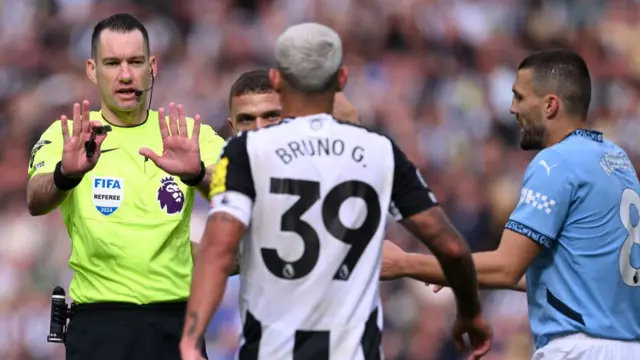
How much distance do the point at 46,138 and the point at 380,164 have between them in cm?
251

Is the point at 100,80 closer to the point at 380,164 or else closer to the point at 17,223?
the point at 380,164

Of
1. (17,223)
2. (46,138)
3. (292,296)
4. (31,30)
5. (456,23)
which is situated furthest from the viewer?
(456,23)

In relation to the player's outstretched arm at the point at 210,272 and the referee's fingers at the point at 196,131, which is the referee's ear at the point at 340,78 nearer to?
the player's outstretched arm at the point at 210,272

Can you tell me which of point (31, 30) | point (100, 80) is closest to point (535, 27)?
point (31, 30)

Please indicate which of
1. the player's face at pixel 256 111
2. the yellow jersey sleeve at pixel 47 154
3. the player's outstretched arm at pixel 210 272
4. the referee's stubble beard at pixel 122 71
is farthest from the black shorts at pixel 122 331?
the player's outstretched arm at pixel 210 272

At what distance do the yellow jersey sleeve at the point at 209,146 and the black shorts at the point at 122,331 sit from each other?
78 centimetres

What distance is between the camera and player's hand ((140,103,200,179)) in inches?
256

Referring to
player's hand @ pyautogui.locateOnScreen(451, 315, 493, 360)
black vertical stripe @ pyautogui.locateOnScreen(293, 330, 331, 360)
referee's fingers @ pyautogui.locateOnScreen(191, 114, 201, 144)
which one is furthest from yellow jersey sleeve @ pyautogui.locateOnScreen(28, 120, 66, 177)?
player's hand @ pyautogui.locateOnScreen(451, 315, 493, 360)

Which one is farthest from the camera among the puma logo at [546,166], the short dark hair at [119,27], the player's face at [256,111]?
the player's face at [256,111]

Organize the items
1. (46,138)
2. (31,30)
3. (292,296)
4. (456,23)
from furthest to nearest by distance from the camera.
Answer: (456,23)
(31,30)
(46,138)
(292,296)

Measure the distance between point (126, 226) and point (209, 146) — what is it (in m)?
0.66

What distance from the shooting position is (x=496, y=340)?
11969 millimetres

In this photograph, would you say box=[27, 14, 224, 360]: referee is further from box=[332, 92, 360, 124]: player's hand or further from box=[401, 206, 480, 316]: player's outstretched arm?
box=[401, 206, 480, 316]: player's outstretched arm

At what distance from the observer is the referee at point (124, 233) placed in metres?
6.87
